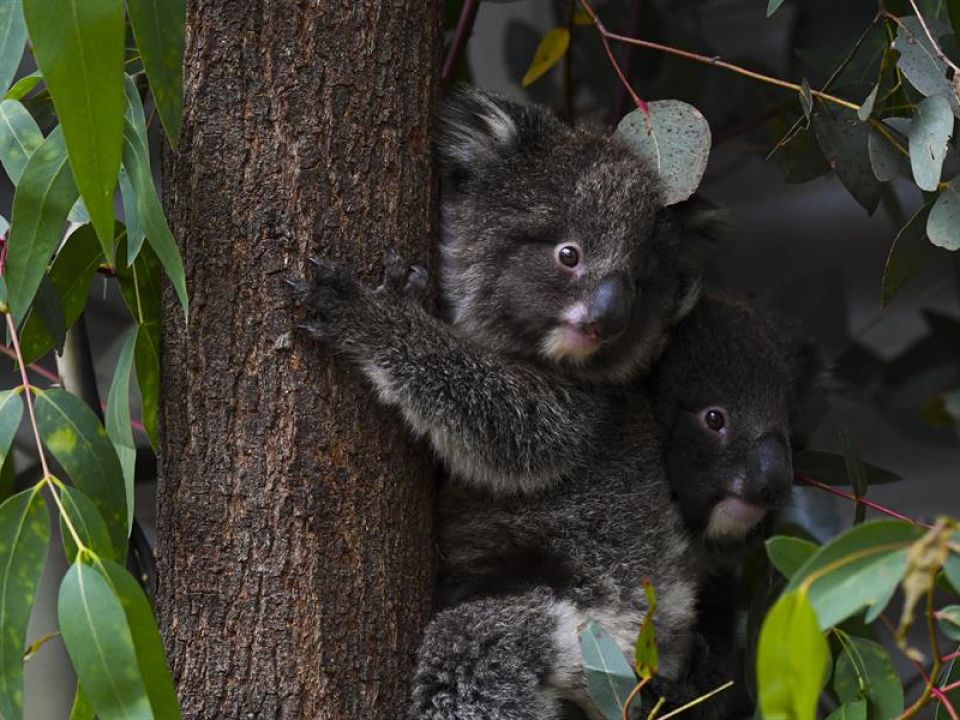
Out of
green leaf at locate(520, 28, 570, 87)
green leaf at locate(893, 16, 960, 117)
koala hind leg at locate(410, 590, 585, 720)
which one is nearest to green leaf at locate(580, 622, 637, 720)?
koala hind leg at locate(410, 590, 585, 720)

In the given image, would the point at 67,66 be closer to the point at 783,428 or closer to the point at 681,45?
the point at 783,428

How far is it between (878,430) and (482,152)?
94.0 inches

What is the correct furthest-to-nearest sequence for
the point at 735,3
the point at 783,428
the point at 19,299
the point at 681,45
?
the point at 735,3
the point at 681,45
the point at 783,428
the point at 19,299

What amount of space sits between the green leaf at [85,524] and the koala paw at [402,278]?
628 mm

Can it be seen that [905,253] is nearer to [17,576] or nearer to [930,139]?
[930,139]

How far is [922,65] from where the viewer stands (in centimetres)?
217

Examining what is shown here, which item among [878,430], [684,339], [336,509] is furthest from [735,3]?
[336,509]

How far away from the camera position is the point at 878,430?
4.32 meters

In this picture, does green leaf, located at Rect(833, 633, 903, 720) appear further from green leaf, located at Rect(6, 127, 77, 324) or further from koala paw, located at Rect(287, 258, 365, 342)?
green leaf, located at Rect(6, 127, 77, 324)

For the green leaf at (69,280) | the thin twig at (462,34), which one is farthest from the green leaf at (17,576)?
the thin twig at (462,34)

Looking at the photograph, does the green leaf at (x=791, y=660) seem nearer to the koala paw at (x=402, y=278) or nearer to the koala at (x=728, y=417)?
the koala paw at (x=402, y=278)

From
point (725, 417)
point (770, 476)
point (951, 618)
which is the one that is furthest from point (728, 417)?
point (951, 618)

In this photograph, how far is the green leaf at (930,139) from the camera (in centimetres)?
204

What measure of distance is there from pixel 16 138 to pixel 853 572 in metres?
1.35
